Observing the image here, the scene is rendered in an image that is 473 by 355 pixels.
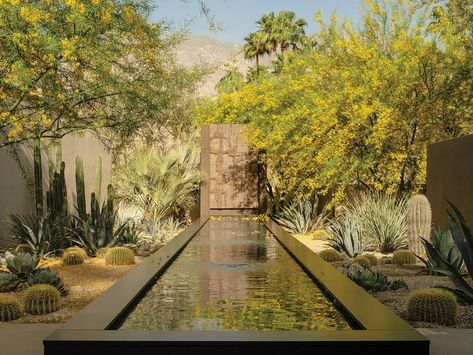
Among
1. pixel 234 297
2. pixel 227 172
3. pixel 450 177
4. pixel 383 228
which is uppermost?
pixel 227 172

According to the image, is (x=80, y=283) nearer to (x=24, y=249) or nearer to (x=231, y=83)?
(x=24, y=249)

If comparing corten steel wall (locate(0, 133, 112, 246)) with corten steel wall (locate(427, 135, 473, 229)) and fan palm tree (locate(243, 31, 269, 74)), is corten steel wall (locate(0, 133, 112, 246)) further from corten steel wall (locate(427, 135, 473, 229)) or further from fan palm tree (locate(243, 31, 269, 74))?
fan palm tree (locate(243, 31, 269, 74))

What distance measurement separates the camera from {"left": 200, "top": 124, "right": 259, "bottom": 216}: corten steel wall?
2094 centimetres

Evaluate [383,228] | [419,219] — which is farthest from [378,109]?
[419,219]

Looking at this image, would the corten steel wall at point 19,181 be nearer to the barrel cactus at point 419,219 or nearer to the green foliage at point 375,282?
the barrel cactus at point 419,219

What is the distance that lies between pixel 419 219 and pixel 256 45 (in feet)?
104

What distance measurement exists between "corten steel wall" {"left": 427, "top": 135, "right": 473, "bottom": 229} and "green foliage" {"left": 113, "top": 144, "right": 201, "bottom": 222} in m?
7.85

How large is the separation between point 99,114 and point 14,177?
3741mm

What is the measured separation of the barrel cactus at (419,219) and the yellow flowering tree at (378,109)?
3561 millimetres

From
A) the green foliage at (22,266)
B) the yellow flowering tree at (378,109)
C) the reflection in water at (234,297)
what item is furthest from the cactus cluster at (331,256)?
the green foliage at (22,266)

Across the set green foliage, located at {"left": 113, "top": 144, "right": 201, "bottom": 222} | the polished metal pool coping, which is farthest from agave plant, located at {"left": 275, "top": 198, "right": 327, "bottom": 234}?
the polished metal pool coping

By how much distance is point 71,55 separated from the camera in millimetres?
10203

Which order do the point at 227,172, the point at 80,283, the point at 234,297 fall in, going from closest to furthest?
the point at 234,297, the point at 80,283, the point at 227,172

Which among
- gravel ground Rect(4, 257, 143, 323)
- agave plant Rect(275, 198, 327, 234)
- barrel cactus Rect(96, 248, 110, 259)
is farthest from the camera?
agave plant Rect(275, 198, 327, 234)
